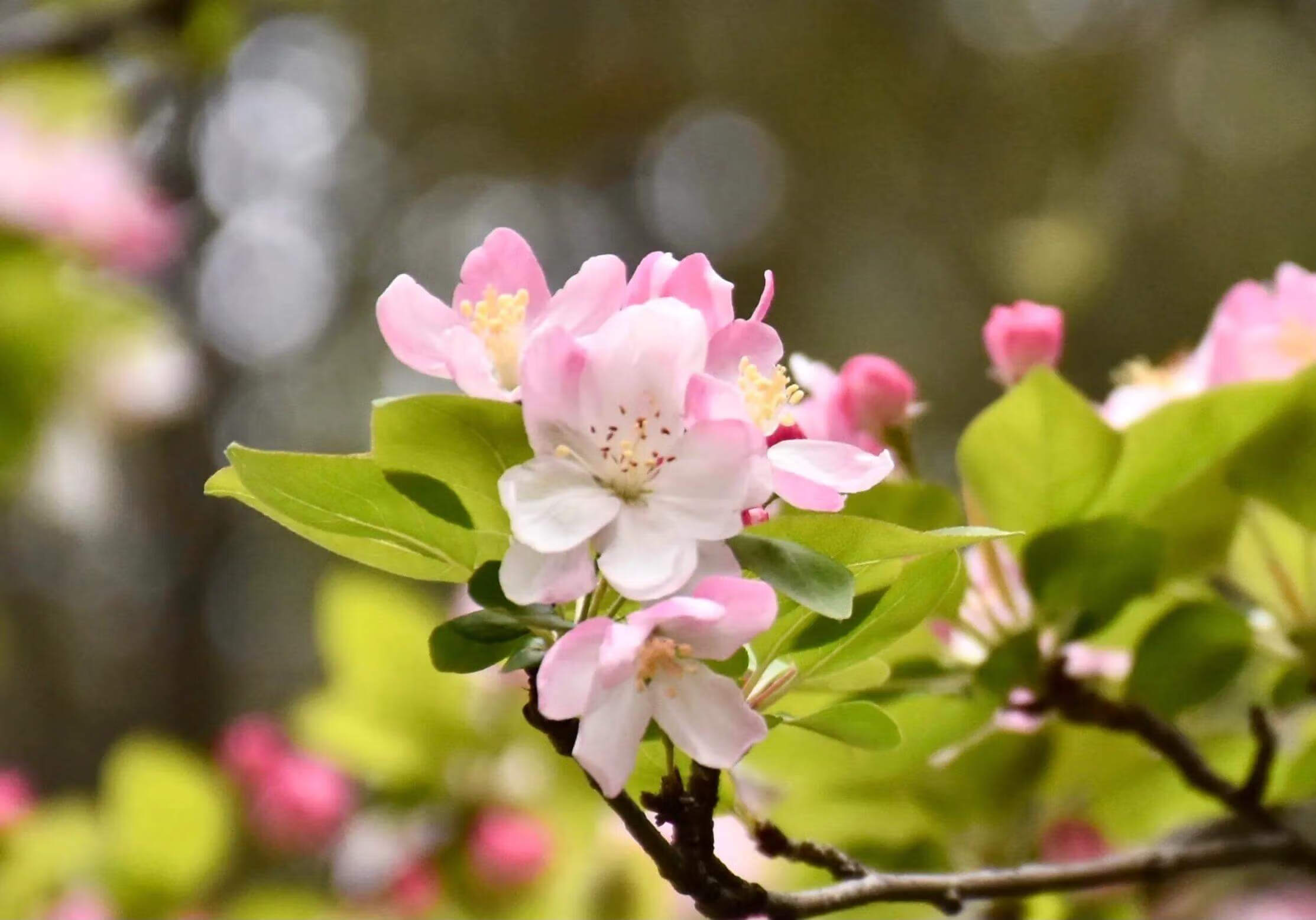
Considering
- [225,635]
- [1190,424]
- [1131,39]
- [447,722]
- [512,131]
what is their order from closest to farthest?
[1190,424] → [447,722] → [1131,39] → [512,131] → [225,635]

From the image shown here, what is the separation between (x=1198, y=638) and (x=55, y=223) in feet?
3.17

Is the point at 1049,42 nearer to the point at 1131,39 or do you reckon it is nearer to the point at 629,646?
the point at 1131,39

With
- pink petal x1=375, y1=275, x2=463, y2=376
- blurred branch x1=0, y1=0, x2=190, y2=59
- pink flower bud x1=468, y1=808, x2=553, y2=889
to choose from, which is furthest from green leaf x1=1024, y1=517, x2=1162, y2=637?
blurred branch x1=0, y1=0, x2=190, y2=59

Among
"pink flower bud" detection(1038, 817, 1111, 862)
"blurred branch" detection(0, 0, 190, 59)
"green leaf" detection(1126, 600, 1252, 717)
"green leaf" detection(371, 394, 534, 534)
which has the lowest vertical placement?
"pink flower bud" detection(1038, 817, 1111, 862)

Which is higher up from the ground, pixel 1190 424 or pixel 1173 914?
pixel 1190 424

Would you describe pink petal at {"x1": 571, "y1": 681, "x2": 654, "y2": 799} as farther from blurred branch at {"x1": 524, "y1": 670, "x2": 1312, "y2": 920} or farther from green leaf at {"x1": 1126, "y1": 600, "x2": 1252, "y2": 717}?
green leaf at {"x1": 1126, "y1": 600, "x2": 1252, "y2": 717}

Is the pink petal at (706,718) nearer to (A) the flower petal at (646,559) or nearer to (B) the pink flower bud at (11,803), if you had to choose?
(A) the flower petal at (646,559)

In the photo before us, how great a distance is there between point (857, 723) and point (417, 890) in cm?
64

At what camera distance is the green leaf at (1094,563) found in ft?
1.45

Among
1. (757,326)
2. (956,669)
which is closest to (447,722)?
(956,669)

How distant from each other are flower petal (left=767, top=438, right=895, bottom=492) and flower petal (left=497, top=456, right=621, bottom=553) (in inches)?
1.6

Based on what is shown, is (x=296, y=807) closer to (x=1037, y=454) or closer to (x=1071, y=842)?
(x=1071, y=842)

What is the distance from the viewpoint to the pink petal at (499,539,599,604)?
0.27 metres

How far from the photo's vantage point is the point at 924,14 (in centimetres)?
294
